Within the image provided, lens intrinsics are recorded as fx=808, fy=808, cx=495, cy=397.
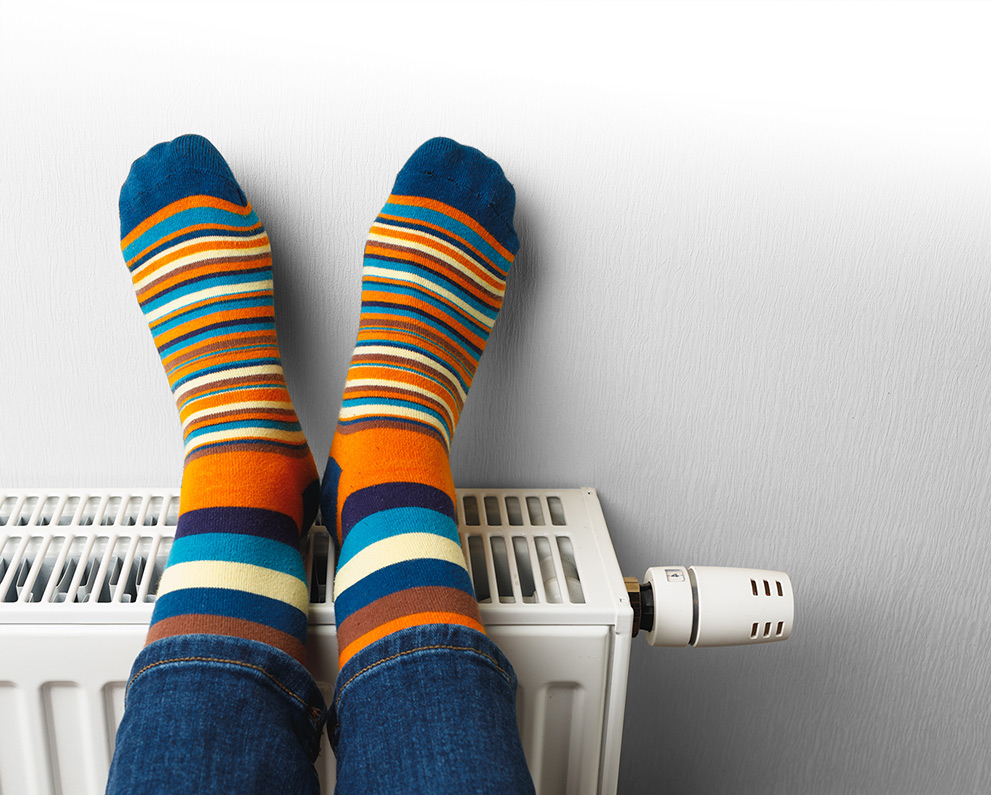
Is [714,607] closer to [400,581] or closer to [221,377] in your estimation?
[400,581]

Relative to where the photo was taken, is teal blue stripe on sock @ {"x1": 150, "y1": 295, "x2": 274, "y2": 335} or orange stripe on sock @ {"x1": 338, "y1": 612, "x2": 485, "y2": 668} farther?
teal blue stripe on sock @ {"x1": 150, "y1": 295, "x2": 274, "y2": 335}

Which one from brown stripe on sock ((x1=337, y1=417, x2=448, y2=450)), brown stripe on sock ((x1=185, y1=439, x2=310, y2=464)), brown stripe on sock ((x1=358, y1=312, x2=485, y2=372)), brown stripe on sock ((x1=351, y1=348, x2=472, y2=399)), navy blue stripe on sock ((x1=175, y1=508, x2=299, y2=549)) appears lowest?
navy blue stripe on sock ((x1=175, y1=508, x2=299, y2=549))

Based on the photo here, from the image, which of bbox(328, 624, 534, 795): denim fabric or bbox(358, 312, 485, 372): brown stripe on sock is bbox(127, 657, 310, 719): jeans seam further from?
bbox(358, 312, 485, 372): brown stripe on sock

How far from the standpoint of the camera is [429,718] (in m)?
0.43

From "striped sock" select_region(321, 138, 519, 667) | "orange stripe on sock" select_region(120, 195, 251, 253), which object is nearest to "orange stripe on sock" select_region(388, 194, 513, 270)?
"striped sock" select_region(321, 138, 519, 667)

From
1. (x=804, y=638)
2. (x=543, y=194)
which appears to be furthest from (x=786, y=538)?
(x=543, y=194)

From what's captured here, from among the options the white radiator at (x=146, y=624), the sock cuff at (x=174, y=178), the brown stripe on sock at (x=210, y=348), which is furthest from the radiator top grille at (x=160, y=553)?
the sock cuff at (x=174, y=178)

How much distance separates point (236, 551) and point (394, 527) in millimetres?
100

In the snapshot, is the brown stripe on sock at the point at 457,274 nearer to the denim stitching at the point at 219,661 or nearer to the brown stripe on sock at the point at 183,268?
the brown stripe on sock at the point at 183,268

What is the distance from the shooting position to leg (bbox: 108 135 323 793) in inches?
16.4

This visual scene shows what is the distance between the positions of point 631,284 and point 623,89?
13 cm

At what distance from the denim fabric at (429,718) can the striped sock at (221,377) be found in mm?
61

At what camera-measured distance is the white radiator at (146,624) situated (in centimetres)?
51

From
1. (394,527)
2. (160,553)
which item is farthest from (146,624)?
(394,527)
